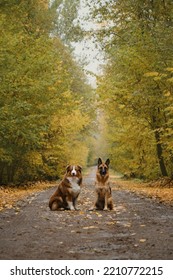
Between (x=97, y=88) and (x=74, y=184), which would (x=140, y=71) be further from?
(x=74, y=184)

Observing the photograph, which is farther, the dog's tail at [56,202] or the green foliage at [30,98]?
the green foliage at [30,98]

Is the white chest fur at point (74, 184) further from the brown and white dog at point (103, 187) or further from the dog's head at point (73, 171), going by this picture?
the brown and white dog at point (103, 187)

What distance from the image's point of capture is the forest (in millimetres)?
18484

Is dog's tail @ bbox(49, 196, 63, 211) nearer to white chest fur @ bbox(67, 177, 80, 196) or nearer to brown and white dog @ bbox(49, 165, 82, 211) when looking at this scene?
brown and white dog @ bbox(49, 165, 82, 211)

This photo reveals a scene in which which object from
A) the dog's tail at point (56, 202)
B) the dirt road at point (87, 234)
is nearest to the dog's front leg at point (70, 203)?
the dog's tail at point (56, 202)

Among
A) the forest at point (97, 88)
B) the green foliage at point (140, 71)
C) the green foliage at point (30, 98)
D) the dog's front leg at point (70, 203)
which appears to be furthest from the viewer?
the green foliage at point (140, 71)

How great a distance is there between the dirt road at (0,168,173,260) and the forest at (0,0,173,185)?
543 cm

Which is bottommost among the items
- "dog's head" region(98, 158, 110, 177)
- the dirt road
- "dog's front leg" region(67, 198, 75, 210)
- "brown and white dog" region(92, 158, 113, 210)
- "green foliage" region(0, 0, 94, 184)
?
the dirt road

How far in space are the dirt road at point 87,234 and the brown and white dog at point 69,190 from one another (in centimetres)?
43

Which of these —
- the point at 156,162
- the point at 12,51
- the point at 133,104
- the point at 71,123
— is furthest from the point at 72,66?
the point at 12,51

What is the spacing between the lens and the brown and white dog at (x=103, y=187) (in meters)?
11.7

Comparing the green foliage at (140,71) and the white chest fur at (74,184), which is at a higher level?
the green foliage at (140,71)

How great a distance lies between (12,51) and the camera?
63.5 ft

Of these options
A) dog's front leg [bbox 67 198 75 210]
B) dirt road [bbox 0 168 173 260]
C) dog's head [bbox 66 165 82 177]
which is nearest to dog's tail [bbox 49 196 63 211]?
dog's front leg [bbox 67 198 75 210]
